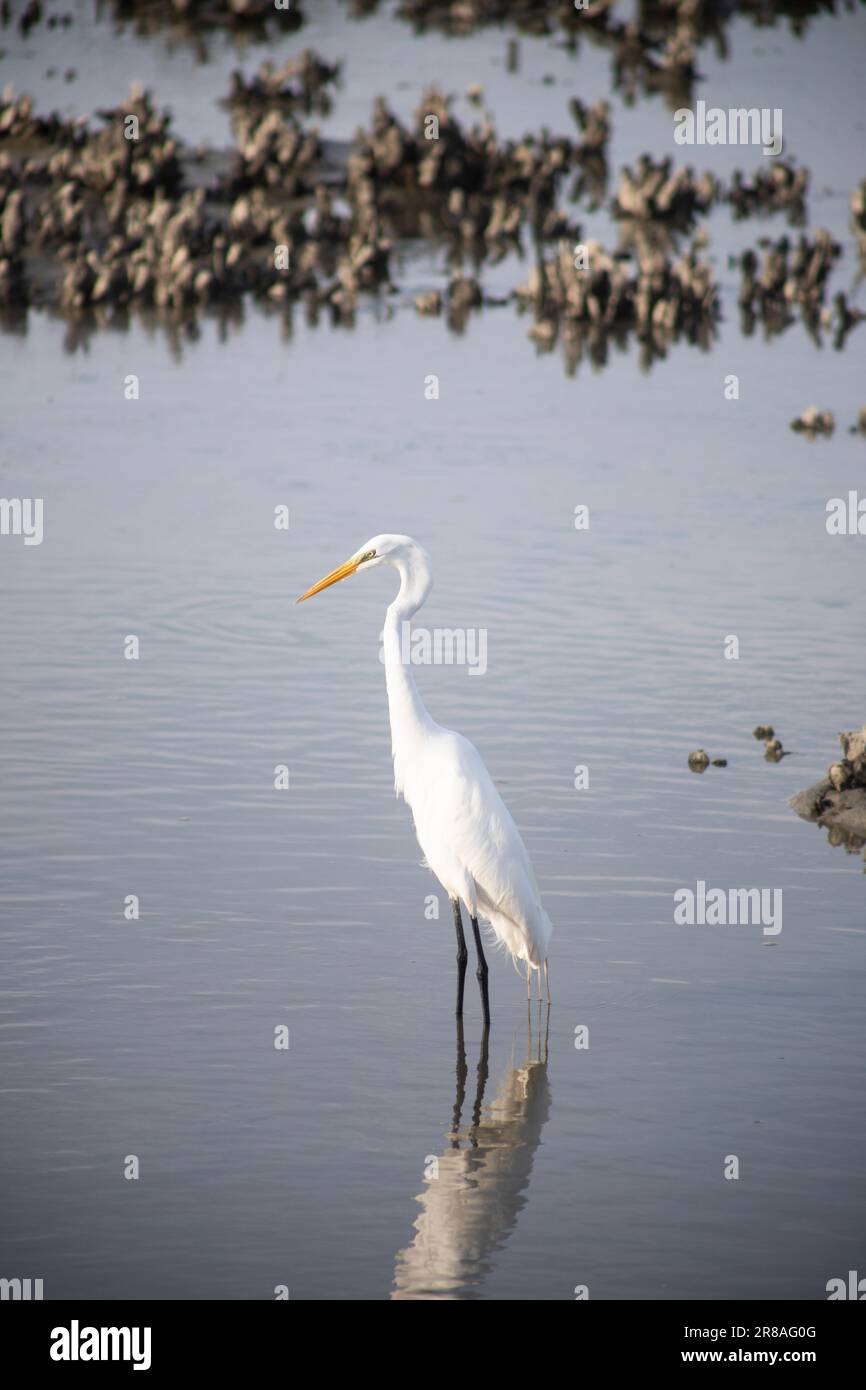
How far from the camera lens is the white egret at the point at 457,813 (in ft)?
31.3

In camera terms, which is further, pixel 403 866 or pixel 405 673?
pixel 403 866

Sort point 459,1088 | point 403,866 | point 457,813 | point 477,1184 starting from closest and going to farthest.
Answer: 1. point 477,1184
2. point 459,1088
3. point 457,813
4. point 403,866

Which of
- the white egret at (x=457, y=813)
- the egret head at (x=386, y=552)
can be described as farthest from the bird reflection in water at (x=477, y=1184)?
the egret head at (x=386, y=552)

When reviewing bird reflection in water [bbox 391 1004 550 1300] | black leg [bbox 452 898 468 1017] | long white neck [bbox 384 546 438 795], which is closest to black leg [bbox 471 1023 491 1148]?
bird reflection in water [bbox 391 1004 550 1300]

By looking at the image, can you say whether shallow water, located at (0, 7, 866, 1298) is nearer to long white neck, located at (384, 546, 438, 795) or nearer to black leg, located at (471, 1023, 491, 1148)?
black leg, located at (471, 1023, 491, 1148)

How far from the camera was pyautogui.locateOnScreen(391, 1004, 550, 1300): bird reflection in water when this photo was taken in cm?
764

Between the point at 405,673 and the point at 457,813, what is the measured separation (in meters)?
0.73

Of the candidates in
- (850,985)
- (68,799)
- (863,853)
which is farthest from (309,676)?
(850,985)

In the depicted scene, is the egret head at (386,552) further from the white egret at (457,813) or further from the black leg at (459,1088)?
the black leg at (459,1088)

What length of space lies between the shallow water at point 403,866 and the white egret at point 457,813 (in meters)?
0.53

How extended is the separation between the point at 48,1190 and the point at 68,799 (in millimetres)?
4666

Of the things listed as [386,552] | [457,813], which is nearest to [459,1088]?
[457,813]

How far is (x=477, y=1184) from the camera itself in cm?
831

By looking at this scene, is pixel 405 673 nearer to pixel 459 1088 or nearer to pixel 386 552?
pixel 386 552
